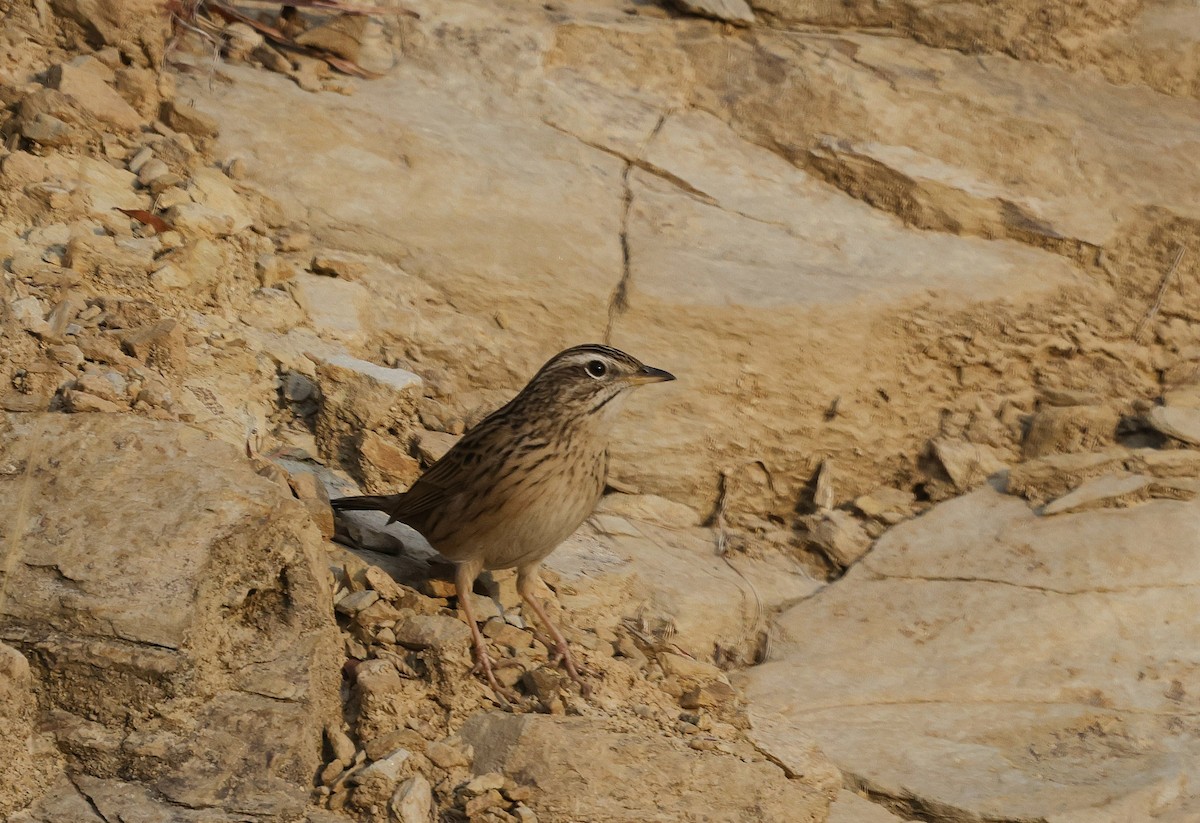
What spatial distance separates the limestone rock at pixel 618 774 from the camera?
182 inches

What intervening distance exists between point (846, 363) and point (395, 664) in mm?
3641

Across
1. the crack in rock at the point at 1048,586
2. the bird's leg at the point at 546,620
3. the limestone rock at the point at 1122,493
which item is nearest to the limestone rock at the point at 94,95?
the bird's leg at the point at 546,620

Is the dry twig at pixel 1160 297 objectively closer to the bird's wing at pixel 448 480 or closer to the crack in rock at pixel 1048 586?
the crack in rock at pixel 1048 586

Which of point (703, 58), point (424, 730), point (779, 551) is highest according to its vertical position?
point (703, 58)

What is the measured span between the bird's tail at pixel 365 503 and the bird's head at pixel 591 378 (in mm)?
754

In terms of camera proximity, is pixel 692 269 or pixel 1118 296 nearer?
pixel 692 269

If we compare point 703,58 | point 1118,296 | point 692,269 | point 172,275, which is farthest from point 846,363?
point 172,275

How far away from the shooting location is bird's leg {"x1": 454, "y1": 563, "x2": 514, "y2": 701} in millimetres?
5043

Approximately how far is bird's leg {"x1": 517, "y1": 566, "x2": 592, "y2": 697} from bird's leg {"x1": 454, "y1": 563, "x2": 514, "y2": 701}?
0.71 ft

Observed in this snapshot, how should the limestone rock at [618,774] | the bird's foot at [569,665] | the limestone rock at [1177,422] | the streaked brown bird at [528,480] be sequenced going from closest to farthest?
the limestone rock at [618,774] < the bird's foot at [569,665] < the streaked brown bird at [528,480] < the limestone rock at [1177,422]

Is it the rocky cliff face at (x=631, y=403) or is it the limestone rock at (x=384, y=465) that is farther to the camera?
the limestone rock at (x=384, y=465)

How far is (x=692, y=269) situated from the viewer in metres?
7.63

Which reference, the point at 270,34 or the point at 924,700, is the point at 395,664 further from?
the point at 270,34

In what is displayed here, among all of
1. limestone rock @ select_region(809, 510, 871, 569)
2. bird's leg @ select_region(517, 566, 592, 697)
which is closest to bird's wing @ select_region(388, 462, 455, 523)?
bird's leg @ select_region(517, 566, 592, 697)
